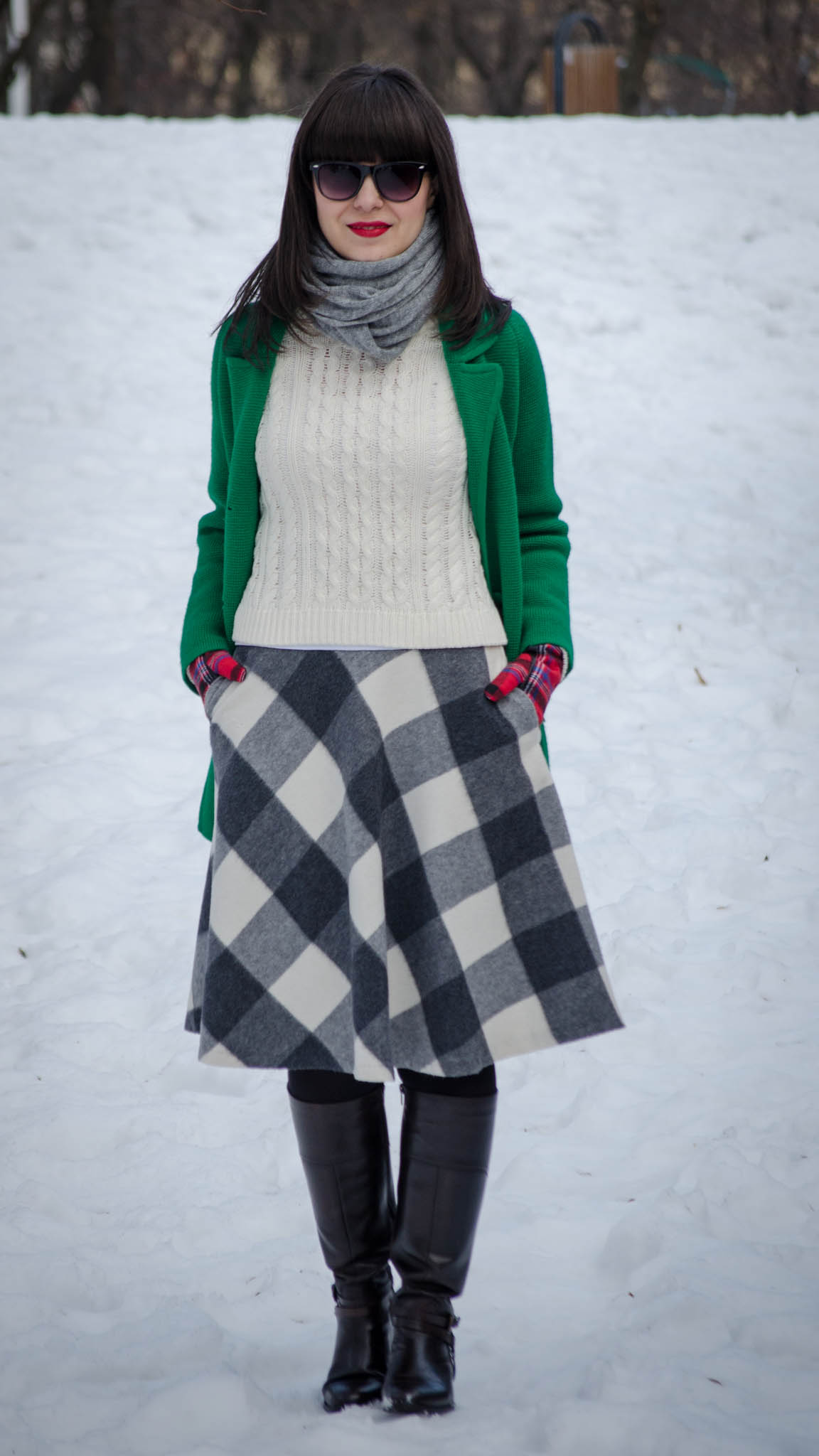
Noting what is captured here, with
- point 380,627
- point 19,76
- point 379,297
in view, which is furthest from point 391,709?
point 19,76

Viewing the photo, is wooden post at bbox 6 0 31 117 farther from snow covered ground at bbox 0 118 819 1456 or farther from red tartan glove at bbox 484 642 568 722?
red tartan glove at bbox 484 642 568 722

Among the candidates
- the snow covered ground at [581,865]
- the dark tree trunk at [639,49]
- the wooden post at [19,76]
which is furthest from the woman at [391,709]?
the dark tree trunk at [639,49]

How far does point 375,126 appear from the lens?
1654 mm

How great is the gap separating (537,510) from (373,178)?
1.67 ft

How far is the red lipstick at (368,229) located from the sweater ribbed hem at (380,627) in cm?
51

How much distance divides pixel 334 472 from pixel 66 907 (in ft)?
7.24

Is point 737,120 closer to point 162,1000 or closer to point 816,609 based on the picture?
point 816,609

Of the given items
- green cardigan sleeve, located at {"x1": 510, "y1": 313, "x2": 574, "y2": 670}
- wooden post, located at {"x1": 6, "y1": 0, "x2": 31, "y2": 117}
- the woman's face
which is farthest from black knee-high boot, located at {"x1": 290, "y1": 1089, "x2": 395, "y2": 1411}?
wooden post, located at {"x1": 6, "y1": 0, "x2": 31, "y2": 117}

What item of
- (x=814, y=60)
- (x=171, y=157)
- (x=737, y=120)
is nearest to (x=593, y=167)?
(x=737, y=120)

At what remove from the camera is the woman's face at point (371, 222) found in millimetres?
1665

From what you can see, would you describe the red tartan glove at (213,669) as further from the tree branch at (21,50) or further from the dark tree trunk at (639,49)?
the dark tree trunk at (639,49)

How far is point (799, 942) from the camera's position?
132 inches

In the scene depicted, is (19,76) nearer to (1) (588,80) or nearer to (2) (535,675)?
(1) (588,80)

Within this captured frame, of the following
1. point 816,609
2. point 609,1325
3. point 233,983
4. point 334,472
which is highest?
point 334,472
